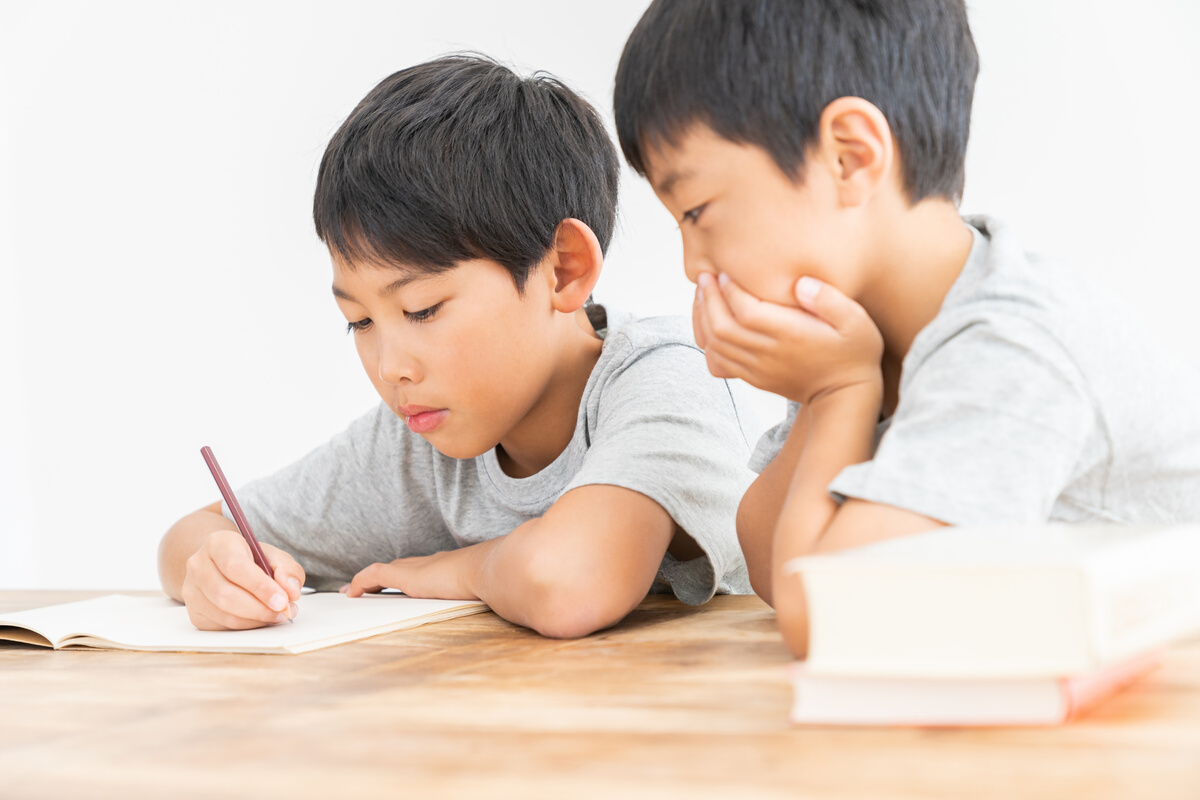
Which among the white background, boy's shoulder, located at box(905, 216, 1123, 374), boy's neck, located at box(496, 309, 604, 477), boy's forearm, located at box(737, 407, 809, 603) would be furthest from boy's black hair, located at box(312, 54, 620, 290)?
the white background

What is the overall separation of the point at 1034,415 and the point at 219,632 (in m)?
0.61

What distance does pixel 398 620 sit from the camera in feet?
2.55

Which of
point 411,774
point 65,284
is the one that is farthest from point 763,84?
point 65,284

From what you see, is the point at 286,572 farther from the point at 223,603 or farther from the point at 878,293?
the point at 878,293

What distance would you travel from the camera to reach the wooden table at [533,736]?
36 cm

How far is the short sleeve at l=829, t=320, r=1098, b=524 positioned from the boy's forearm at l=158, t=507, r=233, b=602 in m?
0.75

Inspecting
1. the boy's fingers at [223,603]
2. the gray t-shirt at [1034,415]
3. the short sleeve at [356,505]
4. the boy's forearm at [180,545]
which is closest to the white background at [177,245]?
the short sleeve at [356,505]

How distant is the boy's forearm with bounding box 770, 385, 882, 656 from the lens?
1.89 feet

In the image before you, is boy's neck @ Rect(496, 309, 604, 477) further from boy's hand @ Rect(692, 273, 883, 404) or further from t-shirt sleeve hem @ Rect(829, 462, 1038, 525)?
t-shirt sleeve hem @ Rect(829, 462, 1038, 525)

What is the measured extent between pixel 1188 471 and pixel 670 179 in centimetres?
37

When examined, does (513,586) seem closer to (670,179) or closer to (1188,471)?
(670,179)

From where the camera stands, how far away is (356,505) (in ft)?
3.90

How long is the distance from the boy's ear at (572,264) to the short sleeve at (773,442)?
27cm

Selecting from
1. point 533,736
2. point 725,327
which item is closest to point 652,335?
point 725,327
